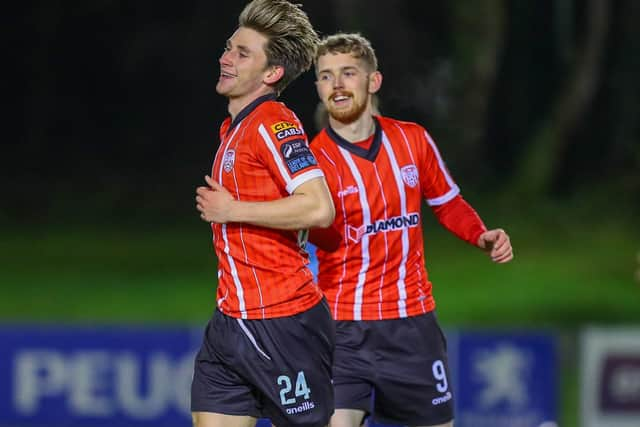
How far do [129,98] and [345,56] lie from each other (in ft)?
49.0

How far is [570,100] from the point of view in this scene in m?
15.9

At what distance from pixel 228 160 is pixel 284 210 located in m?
0.24

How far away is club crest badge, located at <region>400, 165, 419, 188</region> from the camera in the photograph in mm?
4359

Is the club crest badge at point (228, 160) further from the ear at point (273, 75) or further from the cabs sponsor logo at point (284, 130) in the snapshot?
the ear at point (273, 75)

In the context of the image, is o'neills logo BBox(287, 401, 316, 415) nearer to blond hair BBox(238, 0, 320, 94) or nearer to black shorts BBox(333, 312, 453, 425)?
black shorts BBox(333, 312, 453, 425)

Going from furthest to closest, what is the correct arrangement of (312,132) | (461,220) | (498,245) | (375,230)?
1. (312,132)
2. (461,220)
3. (375,230)
4. (498,245)

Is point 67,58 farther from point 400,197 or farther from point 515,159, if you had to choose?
point 400,197

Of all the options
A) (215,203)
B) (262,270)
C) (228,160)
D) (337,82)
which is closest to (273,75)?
(228,160)

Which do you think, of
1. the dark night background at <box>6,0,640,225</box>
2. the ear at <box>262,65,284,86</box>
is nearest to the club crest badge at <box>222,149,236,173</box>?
the ear at <box>262,65,284,86</box>

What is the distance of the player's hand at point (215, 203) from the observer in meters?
3.47

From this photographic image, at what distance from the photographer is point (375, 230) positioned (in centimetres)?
431

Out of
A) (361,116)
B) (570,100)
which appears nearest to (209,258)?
(570,100)

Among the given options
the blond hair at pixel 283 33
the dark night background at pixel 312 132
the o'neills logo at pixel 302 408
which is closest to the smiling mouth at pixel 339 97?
the blond hair at pixel 283 33

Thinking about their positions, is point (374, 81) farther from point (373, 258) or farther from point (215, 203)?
point (215, 203)
